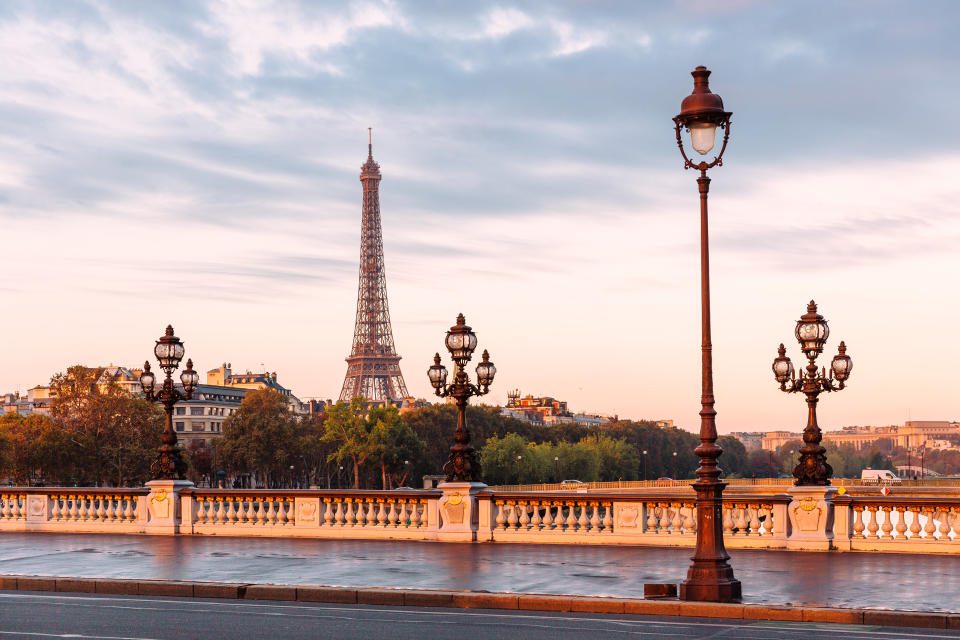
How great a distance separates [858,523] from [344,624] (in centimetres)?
1393

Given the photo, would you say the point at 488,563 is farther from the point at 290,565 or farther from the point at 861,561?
the point at 861,561

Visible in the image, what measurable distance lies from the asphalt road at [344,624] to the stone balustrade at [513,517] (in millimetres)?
10463

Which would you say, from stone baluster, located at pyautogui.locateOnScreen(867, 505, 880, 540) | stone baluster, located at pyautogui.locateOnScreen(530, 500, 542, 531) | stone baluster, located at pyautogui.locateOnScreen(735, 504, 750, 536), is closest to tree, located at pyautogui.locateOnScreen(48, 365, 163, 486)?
stone baluster, located at pyautogui.locateOnScreen(530, 500, 542, 531)

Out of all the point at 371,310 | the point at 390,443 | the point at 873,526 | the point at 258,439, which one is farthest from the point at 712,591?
the point at 371,310

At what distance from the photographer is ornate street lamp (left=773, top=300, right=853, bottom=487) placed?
2666 centimetres

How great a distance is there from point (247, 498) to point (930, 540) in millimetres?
15817

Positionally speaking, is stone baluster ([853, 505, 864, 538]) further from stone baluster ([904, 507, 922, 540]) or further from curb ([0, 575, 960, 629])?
curb ([0, 575, 960, 629])

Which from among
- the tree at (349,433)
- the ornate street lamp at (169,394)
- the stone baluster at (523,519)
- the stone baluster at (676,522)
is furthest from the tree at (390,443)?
the stone baluster at (676,522)

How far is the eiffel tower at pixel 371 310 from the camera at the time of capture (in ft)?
597

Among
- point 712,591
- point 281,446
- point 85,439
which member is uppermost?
point 85,439

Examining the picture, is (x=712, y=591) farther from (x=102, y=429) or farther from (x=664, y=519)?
(x=102, y=429)

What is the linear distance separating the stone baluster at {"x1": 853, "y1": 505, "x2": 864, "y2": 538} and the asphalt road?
10560 millimetres

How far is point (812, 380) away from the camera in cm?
2917

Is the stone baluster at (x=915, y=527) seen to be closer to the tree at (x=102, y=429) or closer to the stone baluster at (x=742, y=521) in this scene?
the stone baluster at (x=742, y=521)
